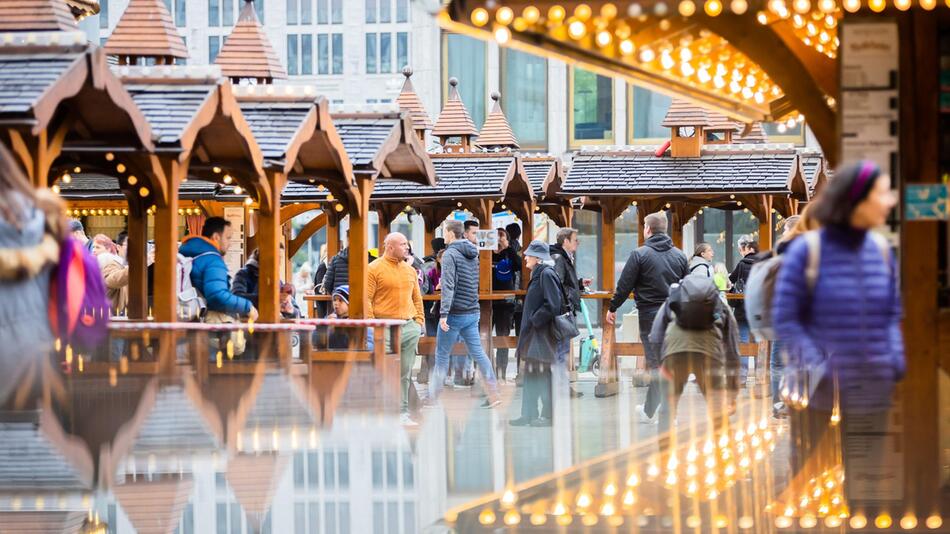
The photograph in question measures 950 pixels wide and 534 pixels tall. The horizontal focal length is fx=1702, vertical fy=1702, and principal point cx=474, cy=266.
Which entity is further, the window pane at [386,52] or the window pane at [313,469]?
the window pane at [386,52]

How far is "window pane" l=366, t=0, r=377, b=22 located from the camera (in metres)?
53.7

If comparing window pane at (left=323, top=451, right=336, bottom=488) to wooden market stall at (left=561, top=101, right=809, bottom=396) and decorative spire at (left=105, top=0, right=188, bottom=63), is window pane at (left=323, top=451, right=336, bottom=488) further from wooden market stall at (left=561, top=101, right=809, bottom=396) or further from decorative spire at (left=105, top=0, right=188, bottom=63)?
wooden market stall at (left=561, top=101, right=809, bottom=396)

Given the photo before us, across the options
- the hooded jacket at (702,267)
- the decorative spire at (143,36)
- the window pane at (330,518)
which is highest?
the decorative spire at (143,36)

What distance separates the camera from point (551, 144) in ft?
155

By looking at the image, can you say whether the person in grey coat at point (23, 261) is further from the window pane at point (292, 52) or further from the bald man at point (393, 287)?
the window pane at point (292, 52)

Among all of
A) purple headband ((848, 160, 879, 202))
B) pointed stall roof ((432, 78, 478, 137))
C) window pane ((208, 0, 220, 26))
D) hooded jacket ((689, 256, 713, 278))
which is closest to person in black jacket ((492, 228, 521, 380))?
pointed stall roof ((432, 78, 478, 137))

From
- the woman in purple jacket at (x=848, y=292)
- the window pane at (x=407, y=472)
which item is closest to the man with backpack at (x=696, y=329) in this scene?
the window pane at (x=407, y=472)

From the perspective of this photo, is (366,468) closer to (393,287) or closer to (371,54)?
(393,287)

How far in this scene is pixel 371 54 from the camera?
53.5 metres

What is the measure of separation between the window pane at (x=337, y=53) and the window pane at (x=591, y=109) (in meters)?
9.72

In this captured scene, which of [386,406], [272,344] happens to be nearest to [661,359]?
[386,406]

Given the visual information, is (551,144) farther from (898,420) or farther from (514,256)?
(898,420)

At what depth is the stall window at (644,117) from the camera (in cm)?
4684

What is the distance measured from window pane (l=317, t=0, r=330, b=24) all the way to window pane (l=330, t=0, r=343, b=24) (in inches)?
8.0
